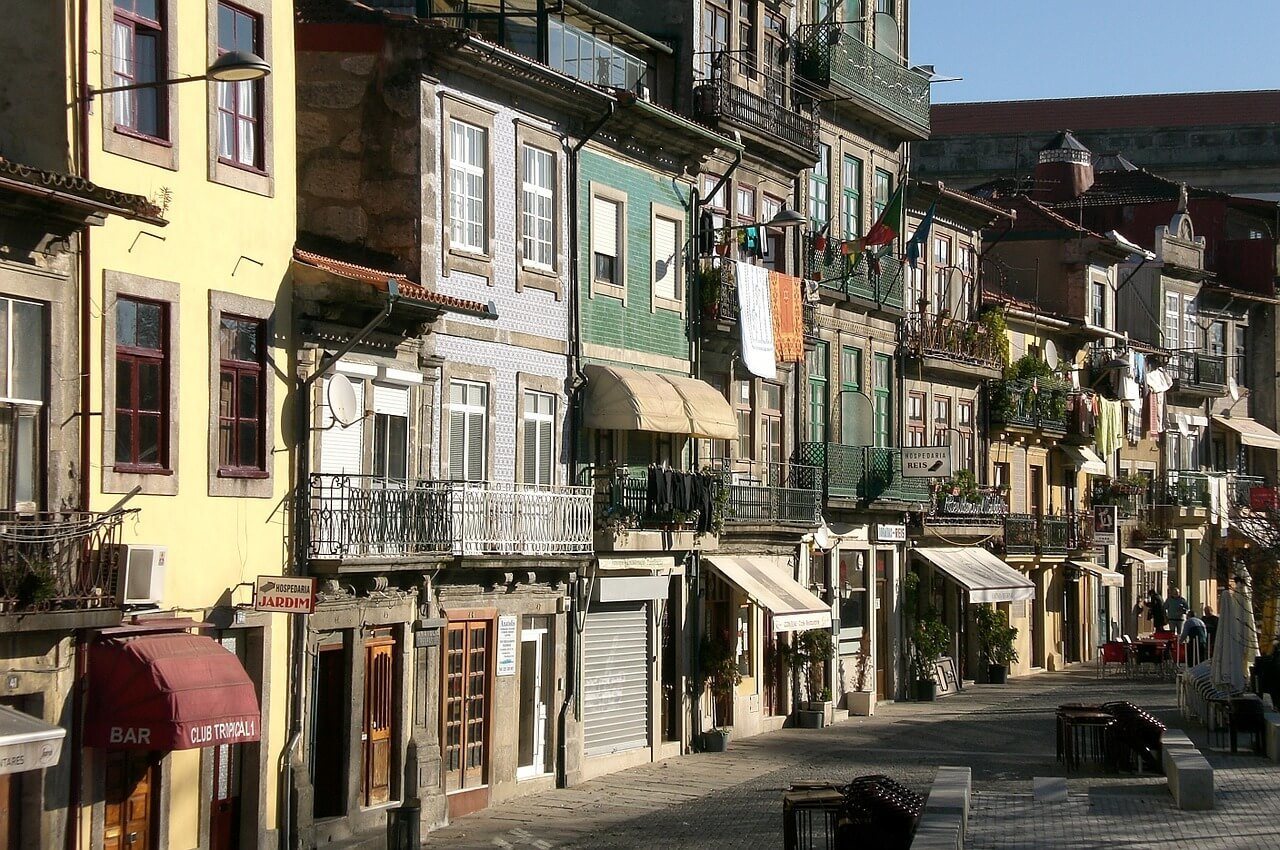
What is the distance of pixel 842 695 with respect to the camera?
40969 millimetres

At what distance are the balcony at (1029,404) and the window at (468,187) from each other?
83.1 feet

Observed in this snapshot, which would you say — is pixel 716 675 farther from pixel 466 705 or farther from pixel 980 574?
pixel 980 574

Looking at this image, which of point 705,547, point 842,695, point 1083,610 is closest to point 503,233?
point 705,547

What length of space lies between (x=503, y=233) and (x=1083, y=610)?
113 feet

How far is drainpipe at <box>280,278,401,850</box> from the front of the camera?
22.5m

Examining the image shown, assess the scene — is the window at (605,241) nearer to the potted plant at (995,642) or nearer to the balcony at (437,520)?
the balcony at (437,520)

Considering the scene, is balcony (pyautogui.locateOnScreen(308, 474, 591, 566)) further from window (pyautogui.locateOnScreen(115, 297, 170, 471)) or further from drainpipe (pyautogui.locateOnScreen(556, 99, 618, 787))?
window (pyautogui.locateOnScreen(115, 297, 170, 471))

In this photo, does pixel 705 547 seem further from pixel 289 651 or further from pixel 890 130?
pixel 890 130

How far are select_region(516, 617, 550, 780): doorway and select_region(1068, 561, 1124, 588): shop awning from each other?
94.9 feet

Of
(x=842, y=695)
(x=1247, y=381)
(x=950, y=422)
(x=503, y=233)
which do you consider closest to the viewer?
(x=503, y=233)

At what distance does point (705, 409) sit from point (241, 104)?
12.0m

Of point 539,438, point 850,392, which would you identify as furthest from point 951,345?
point 539,438

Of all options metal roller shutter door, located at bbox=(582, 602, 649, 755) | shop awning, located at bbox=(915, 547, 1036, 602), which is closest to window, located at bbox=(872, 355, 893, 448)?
shop awning, located at bbox=(915, 547, 1036, 602)

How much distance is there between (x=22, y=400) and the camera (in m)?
18.4
